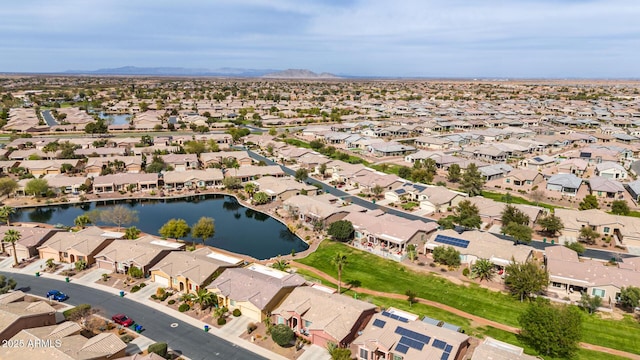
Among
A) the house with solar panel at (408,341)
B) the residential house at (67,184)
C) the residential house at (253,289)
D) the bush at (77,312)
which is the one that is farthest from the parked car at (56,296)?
the residential house at (67,184)

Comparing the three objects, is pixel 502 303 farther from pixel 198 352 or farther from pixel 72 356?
pixel 72 356

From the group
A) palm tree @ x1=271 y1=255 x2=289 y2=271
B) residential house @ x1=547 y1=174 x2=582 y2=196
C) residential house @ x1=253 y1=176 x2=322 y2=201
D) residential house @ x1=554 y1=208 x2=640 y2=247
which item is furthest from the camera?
residential house @ x1=547 y1=174 x2=582 y2=196

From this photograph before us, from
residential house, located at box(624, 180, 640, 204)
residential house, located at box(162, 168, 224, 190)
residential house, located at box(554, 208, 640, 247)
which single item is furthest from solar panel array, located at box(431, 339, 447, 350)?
residential house, located at box(624, 180, 640, 204)

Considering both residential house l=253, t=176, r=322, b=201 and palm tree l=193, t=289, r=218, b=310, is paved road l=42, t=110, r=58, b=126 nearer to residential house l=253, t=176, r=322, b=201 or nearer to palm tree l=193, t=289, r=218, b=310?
residential house l=253, t=176, r=322, b=201

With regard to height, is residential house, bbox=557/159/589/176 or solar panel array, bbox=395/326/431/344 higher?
residential house, bbox=557/159/589/176

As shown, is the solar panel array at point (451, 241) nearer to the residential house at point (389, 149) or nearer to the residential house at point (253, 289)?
the residential house at point (253, 289)

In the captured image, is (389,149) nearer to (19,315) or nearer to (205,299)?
(205,299)

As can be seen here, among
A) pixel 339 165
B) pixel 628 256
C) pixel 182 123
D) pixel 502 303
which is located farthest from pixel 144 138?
pixel 628 256
